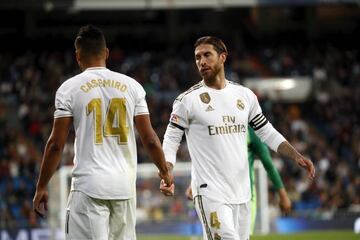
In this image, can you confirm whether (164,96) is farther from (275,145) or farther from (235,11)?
(275,145)

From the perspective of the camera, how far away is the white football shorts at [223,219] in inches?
300

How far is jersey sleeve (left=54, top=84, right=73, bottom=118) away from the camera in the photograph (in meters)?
6.61

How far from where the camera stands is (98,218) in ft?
21.7

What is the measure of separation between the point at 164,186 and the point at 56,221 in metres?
12.4

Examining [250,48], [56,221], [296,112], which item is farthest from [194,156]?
[250,48]

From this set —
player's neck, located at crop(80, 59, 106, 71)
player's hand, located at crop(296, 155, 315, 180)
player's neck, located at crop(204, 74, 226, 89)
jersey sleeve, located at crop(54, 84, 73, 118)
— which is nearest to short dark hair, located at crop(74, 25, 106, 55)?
player's neck, located at crop(80, 59, 106, 71)

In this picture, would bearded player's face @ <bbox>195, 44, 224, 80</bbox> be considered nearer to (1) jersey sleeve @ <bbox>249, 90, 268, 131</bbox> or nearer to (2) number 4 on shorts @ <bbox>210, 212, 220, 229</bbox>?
(1) jersey sleeve @ <bbox>249, 90, 268, 131</bbox>

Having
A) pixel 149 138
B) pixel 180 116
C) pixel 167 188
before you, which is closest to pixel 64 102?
pixel 149 138

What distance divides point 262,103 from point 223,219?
73.4 ft

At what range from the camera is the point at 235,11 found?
36.5m

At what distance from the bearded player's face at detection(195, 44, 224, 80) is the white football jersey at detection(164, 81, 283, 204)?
0.49 ft

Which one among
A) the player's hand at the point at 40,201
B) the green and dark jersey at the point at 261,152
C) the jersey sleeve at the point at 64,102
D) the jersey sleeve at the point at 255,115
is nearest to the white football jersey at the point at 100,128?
the jersey sleeve at the point at 64,102

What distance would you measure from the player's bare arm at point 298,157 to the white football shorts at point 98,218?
67.7 inches

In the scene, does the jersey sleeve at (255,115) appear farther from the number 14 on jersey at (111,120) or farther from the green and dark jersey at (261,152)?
the number 14 on jersey at (111,120)
